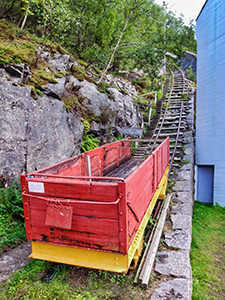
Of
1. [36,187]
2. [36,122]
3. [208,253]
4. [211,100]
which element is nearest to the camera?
[36,187]

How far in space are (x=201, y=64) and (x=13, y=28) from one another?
8.12m

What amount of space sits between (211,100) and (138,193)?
7099 millimetres

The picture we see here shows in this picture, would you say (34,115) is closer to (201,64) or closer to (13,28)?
(13,28)

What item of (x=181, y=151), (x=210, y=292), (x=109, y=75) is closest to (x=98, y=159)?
(x=210, y=292)

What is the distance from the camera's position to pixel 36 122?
6.35 m

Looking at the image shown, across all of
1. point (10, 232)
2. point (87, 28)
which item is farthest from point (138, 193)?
point (87, 28)

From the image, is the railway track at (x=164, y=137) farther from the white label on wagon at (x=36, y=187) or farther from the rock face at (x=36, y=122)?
the rock face at (x=36, y=122)

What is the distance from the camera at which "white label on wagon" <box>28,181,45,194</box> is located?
3.38 meters

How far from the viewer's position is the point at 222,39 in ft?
27.4

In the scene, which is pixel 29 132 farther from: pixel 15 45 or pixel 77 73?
pixel 77 73

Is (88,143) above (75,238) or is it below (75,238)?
above

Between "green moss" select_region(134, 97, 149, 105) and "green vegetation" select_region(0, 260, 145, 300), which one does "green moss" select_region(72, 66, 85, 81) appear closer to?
"green moss" select_region(134, 97, 149, 105)

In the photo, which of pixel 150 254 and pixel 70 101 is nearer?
pixel 150 254

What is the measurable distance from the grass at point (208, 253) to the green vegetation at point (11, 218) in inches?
141
